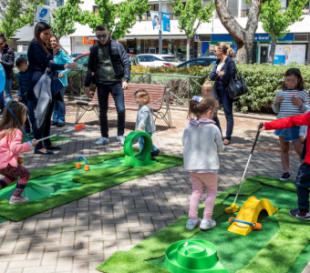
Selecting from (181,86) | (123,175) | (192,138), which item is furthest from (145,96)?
(181,86)

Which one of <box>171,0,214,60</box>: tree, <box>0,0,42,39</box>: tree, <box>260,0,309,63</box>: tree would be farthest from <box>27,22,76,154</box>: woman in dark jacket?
<box>171,0,214,60</box>: tree

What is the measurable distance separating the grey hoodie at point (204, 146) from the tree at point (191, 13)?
3883 cm

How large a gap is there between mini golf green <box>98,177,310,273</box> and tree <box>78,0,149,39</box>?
3255 cm

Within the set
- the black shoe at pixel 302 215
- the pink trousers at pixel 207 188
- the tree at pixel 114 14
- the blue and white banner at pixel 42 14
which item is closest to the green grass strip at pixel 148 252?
the pink trousers at pixel 207 188

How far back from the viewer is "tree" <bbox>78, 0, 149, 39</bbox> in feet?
116

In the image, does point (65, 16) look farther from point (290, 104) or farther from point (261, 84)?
point (290, 104)

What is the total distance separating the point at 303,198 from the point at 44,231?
107 inches

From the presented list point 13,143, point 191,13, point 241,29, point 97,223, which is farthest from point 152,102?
point 191,13

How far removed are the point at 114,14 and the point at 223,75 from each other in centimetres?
2964

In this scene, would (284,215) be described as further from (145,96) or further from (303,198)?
(145,96)

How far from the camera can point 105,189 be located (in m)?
5.77

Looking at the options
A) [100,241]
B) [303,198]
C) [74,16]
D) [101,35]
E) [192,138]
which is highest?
[74,16]

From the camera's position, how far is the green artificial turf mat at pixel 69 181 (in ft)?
16.5

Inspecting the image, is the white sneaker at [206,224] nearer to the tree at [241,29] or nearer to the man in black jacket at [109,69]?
the man in black jacket at [109,69]
